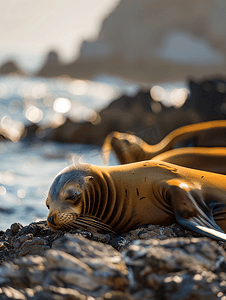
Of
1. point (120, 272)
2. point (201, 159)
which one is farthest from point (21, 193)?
point (120, 272)

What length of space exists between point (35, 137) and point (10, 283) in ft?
38.5

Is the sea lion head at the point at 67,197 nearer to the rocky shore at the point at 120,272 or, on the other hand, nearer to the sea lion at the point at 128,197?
the sea lion at the point at 128,197

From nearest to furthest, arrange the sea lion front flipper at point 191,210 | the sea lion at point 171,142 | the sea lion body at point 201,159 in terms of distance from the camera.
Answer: the sea lion front flipper at point 191,210, the sea lion body at point 201,159, the sea lion at point 171,142

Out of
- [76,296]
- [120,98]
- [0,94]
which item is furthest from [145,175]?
[0,94]

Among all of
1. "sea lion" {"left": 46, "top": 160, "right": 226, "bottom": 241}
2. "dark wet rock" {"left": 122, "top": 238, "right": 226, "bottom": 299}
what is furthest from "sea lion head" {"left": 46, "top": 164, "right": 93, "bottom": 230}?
"dark wet rock" {"left": 122, "top": 238, "right": 226, "bottom": 299}

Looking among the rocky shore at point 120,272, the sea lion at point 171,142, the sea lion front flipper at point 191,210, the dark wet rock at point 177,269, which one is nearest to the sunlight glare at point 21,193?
the sea lion at point 171,142

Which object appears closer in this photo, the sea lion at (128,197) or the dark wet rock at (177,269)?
the dark wet rock at (177,269)

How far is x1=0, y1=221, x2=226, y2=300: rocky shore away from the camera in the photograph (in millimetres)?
1278

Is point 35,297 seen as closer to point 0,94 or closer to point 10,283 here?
point 10,283

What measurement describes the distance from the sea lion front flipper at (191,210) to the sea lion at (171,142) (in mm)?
2065

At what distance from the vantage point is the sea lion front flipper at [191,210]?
7.47ft

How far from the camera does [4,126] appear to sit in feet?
44.6

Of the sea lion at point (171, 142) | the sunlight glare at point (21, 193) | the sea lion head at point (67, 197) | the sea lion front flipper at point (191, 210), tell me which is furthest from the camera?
the sunlight glare at point (21, 193)

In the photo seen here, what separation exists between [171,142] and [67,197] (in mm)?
2609
